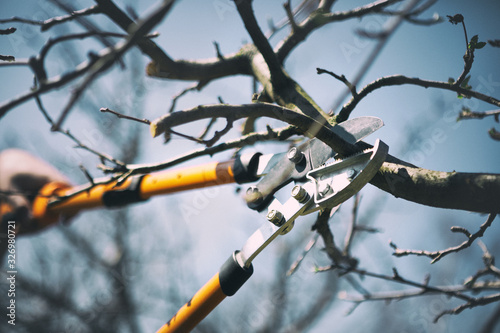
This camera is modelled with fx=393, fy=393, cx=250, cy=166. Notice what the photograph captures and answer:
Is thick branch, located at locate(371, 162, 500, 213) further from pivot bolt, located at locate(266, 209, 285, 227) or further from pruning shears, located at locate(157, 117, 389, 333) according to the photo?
pivot bolt, located at locate(266, 209, 285, 227)

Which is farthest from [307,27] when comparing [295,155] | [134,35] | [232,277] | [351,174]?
[134,35]

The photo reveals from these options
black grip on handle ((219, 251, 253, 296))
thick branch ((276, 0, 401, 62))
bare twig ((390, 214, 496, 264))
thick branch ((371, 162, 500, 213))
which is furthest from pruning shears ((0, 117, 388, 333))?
thick branch ((276, 0, 401, 62))

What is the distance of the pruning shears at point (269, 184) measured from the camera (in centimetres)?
147

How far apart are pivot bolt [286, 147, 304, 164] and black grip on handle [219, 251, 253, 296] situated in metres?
0.52

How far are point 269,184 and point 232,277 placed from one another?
0.46 meters

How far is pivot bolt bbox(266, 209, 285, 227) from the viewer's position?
168cm

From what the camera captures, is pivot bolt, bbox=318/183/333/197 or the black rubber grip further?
the black rubber grip

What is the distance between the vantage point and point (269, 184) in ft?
6.13

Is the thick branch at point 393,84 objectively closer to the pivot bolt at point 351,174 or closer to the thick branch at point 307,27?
the pivot bolt at point 351,174

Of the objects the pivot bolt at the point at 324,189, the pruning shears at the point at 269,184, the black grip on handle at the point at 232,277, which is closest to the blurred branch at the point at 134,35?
the pruning shears at the point at 269,184

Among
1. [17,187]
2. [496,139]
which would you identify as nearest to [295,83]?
[496,139]

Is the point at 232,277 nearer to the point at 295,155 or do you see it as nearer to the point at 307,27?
the point at 295,155

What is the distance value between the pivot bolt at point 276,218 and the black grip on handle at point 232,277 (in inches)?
9.5

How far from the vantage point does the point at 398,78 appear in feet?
5.56
